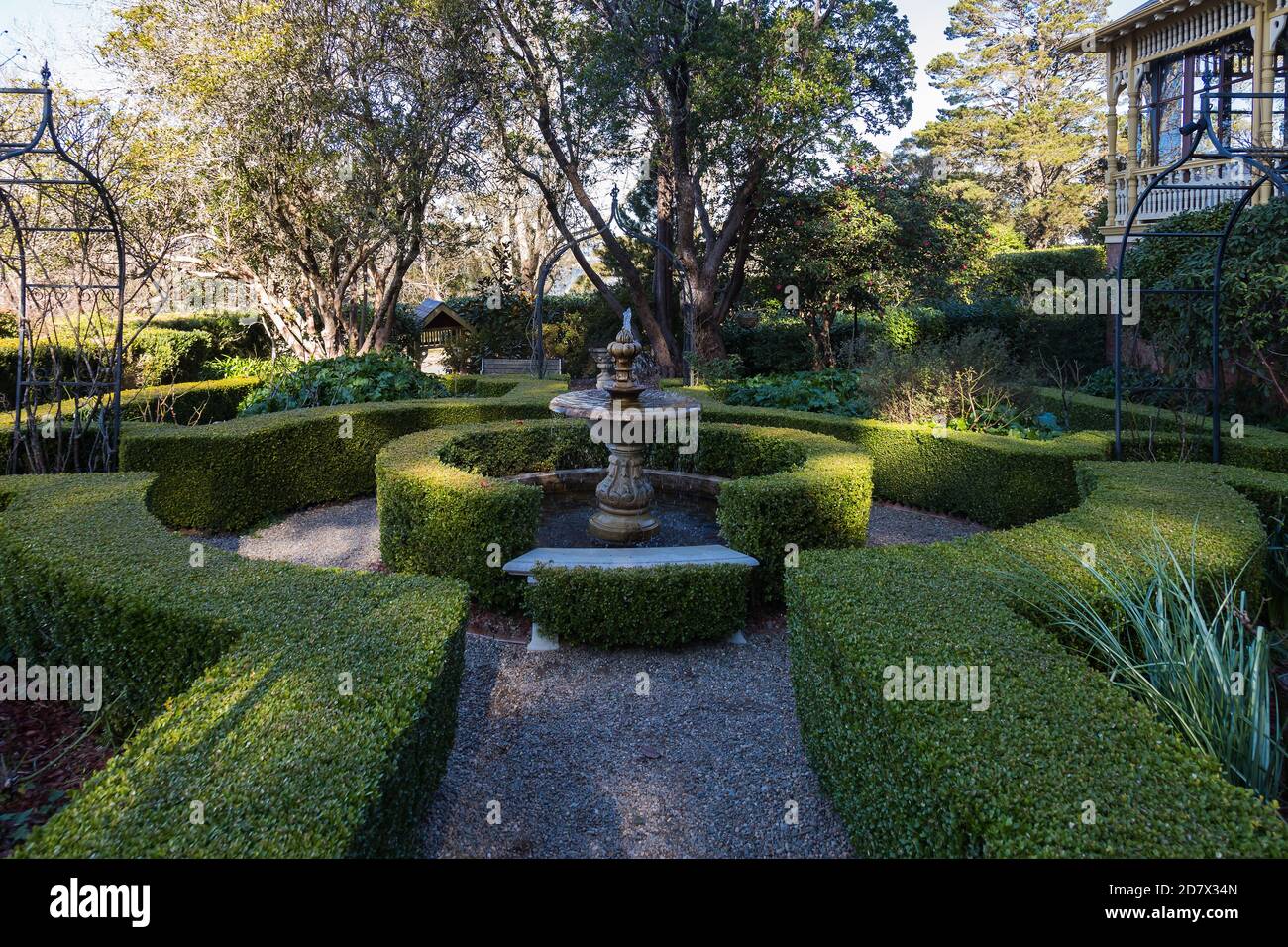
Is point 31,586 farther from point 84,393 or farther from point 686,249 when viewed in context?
point 686,249

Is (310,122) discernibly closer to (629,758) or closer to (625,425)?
(625,425)

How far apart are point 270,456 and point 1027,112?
3181cm

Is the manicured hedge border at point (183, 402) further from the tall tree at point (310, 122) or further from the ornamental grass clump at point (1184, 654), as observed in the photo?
the ornamental grass clump at point (1184, 654)

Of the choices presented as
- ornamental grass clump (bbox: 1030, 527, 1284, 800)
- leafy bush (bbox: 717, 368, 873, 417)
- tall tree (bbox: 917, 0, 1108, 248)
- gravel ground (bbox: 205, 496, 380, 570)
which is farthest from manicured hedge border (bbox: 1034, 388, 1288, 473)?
tall tree (bbox: 917, 0, 1108, 248)

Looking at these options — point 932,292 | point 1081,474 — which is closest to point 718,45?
point 932,292

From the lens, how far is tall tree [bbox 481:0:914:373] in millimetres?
13062

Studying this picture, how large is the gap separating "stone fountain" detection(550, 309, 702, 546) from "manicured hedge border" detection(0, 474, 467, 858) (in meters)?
2.68

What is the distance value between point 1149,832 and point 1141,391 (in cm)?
941

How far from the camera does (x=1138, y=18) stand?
42.3 ft

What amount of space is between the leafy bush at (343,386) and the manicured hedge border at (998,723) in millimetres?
8126

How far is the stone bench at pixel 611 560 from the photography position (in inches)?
198

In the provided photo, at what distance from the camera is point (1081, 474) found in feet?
19.5

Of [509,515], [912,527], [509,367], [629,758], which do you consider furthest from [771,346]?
[629,758]

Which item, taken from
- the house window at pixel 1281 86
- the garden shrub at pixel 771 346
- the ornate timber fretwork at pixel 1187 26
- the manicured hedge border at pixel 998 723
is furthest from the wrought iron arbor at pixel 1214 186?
the garden shrub at pixel 771 346
